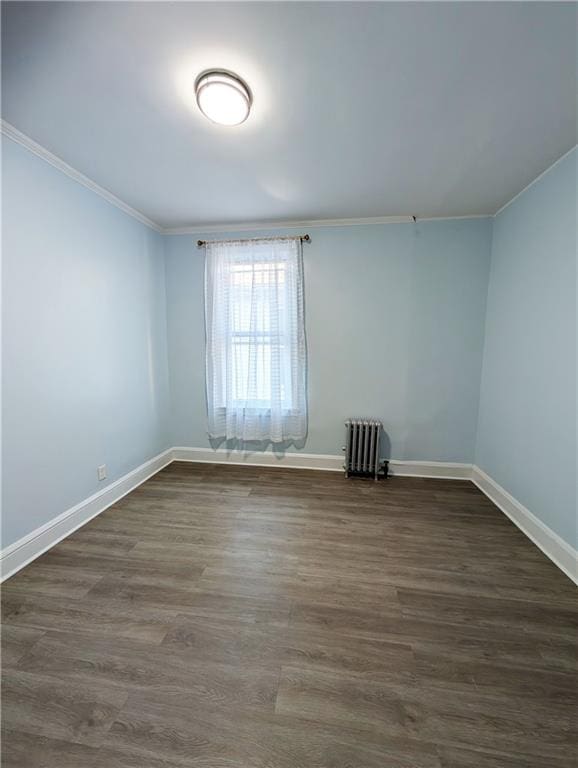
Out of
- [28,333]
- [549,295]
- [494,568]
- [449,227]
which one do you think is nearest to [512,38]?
[549,295]

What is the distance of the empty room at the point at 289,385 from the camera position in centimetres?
112

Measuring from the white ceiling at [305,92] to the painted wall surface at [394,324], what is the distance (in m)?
0.63

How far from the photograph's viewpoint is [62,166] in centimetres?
203

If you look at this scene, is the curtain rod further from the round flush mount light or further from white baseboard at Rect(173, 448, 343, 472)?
white baseboard at Rect(173, 448, 343, 472)

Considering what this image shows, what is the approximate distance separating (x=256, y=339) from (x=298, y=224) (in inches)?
48.9

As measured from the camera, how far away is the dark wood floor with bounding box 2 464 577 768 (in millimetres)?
1028

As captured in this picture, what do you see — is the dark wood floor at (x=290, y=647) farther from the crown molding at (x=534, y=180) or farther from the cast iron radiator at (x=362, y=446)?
the crown molding at (x=534, y=180)

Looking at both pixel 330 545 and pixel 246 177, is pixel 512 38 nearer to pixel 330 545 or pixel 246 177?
pixel 246 177

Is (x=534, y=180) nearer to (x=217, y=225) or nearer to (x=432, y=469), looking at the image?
(x=432, y=469)

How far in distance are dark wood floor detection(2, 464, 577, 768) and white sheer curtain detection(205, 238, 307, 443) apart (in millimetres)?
1163

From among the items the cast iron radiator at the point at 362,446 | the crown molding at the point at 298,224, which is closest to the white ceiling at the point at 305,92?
the crown molding at the point at 298,224

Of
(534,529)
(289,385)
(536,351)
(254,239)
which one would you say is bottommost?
(534,529)

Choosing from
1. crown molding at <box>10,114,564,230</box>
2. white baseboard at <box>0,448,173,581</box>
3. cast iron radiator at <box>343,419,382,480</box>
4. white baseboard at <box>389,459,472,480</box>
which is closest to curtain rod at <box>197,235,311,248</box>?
crown molding at <box>10,114,564,230</box>

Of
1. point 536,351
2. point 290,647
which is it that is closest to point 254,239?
point 536,351
